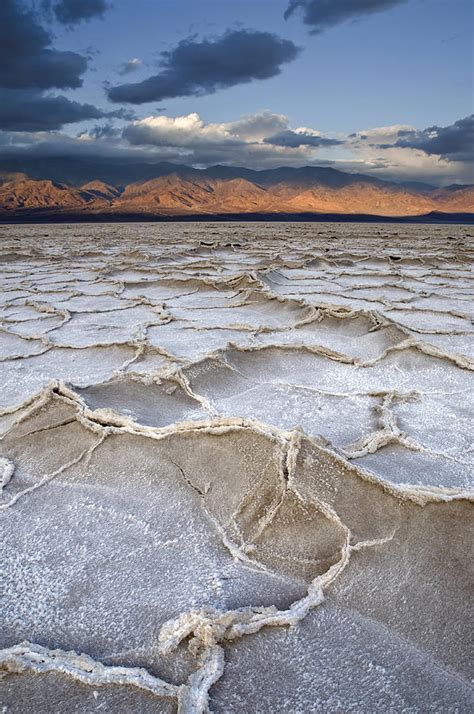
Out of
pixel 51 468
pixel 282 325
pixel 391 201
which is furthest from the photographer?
pixel 391 201

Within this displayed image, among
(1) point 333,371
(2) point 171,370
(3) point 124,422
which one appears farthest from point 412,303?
(3) point 124,422

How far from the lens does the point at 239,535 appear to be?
4.88 feet

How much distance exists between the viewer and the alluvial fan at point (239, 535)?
107cm

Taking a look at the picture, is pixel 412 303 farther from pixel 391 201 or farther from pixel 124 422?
pixel 391 201

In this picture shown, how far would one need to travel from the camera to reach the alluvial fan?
1.07m

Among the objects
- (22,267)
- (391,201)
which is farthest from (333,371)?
(391,201)

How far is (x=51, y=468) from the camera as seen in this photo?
6.14ft

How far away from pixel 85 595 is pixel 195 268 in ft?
23.2

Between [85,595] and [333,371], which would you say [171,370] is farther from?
[85,595]

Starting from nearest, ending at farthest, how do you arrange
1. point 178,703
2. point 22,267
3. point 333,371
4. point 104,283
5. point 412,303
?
point 178,703 < point 333,371 < point 412,303 < point 104,283 < point 22,267

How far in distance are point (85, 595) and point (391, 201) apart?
85082 mm

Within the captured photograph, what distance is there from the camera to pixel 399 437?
201cm

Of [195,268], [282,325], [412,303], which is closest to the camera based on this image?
[282,325]

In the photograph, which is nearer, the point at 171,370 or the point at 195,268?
the point at 171,370
